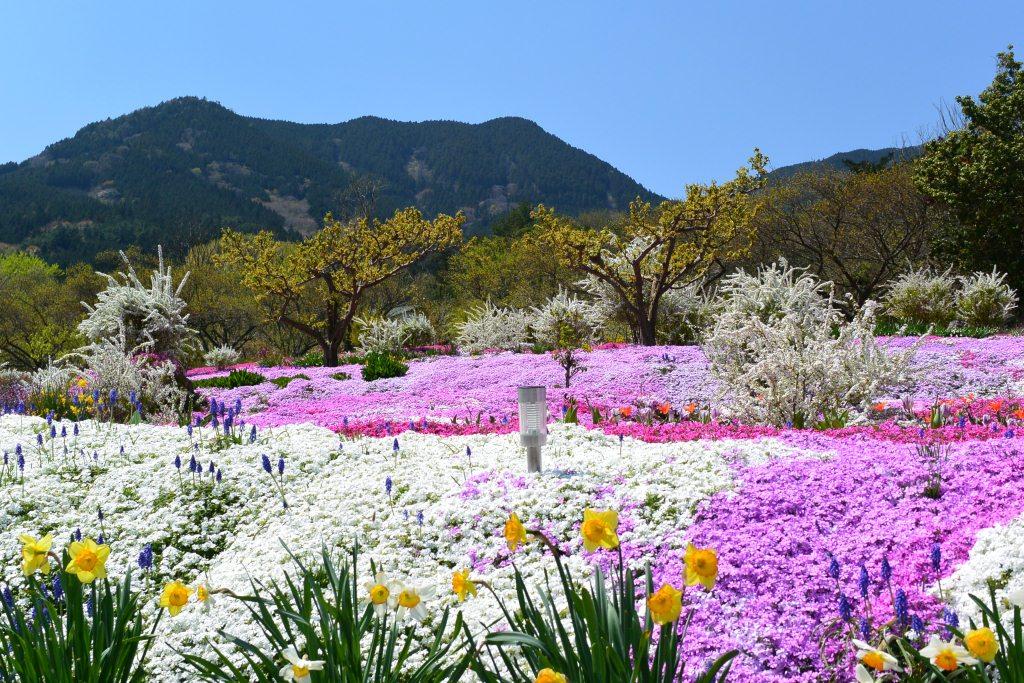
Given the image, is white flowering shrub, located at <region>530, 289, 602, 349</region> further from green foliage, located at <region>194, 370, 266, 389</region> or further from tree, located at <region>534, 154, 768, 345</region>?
green foliage, located at <region>194, 370, 266, 389</region>

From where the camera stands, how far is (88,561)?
2.86 m

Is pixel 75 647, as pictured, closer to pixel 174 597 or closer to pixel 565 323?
pixel 174 597

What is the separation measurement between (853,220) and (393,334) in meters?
21.8

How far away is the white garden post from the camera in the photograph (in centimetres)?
584

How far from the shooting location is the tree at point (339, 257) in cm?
2497

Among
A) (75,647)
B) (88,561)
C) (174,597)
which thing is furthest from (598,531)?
(75,647)

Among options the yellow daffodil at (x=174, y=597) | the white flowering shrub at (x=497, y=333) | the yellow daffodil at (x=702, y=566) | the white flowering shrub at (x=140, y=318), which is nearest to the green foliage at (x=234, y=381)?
the white flowering shrub at (x=140, y=318)

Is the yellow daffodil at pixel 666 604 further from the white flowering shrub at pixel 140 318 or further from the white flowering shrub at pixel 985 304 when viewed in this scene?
the white flowering shrub at pixel 985 304

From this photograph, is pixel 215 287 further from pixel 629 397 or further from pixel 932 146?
pixel 932 146

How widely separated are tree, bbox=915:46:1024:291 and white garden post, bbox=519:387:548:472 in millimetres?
29589

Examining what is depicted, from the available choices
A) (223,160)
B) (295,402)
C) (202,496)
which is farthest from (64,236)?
(202,496)

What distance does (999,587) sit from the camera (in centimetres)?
365

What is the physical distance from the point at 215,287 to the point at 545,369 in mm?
28598

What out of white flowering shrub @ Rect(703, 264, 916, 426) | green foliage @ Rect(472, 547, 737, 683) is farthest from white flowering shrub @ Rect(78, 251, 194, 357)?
green foliage @ Rect(472, 547, 737, 683)
